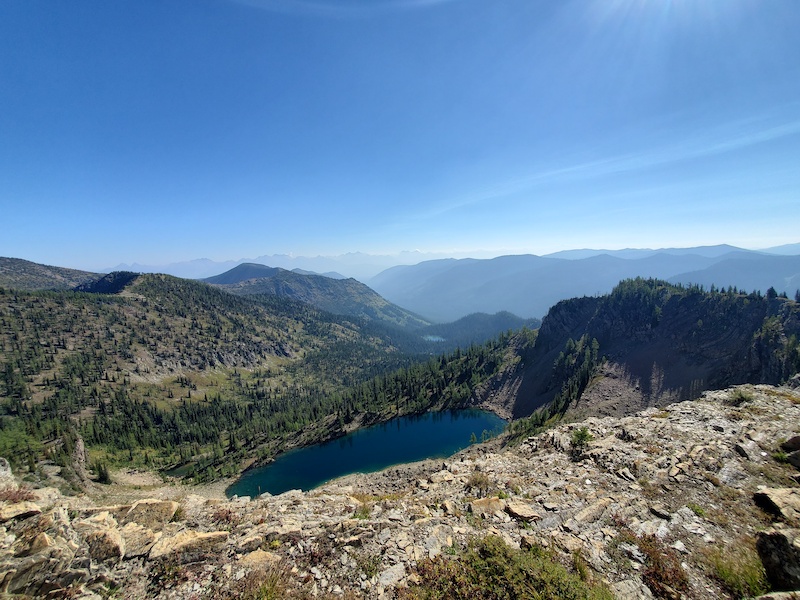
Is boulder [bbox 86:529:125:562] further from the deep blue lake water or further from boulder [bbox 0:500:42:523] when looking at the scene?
the deep blue lake water

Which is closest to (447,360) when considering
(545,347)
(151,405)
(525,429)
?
(545,347)

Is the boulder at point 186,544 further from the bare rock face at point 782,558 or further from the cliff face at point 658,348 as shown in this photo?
the cliff face at point 658,348

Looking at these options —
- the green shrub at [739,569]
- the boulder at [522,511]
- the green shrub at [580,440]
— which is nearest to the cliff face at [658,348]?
the green shrub at [580,440]

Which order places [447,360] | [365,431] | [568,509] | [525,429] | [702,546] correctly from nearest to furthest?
[702,546]
[568,509]
[525,429]
[365,431]
[447,360]

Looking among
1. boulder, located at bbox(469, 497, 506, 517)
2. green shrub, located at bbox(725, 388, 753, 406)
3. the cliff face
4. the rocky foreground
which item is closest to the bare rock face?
the rocky foreground

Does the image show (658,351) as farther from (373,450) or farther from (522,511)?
(522,511)

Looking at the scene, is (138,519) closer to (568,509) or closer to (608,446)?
(568,509)
